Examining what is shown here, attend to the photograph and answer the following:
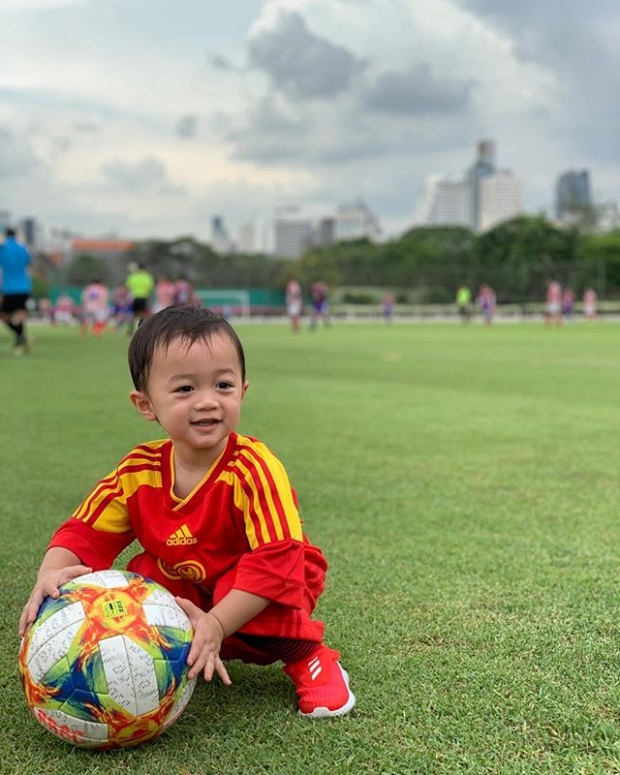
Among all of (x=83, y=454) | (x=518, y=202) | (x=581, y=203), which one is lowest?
(x=83, y=454)

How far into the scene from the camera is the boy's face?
7.14 feet

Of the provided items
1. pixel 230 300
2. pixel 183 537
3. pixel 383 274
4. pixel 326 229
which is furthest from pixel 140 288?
pixel 326 229

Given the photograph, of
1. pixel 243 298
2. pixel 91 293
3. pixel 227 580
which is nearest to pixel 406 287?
pixel 243 298

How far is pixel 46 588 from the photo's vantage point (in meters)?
2.15

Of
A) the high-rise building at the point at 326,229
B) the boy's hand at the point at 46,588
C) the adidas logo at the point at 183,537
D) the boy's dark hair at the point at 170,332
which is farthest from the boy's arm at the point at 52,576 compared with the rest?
the high-rise building at the point at 326,229

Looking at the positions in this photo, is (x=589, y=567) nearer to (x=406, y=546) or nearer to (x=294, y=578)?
(x=406, y=546)

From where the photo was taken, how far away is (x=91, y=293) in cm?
2741

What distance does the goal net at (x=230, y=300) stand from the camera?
161ft

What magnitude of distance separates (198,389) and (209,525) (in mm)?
360

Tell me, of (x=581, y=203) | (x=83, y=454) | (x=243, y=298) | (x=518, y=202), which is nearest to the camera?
(x=83, y=454)

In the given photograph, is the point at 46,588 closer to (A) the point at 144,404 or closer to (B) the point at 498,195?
(A) the point at 144,404

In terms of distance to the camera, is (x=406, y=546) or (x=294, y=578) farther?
(x=406, y=546)

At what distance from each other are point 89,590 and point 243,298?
48.7m

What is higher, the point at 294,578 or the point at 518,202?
the point at 518,202
